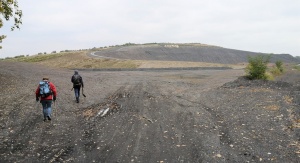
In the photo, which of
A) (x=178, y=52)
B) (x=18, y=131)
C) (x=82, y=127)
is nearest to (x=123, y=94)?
(x=82, y=127)

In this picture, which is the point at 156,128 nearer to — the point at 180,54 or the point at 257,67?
the point at 257,67

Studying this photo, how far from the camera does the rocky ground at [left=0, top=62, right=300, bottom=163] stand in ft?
33.8

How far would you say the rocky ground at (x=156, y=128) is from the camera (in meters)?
10.3

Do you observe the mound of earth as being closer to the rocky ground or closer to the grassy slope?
the grassy slope

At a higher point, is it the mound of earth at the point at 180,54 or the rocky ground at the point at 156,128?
the mound of earth at the point at 180,54

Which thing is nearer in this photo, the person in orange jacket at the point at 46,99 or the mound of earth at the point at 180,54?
the person in orange jacket at the point at 46,99

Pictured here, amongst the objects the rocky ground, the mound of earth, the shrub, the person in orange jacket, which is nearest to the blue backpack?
the person in orange jacket

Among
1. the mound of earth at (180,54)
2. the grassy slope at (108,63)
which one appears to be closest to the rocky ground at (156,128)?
the grassy slope at (108,63)

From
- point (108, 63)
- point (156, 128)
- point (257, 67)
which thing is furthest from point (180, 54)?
point (156, 128)

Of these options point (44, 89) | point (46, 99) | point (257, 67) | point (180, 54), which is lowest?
point (46, 99)

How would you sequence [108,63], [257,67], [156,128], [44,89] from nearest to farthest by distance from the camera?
[156,128] < [44,89] < [257,67] < [108,63]

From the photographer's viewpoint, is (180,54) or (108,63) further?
(180,54)

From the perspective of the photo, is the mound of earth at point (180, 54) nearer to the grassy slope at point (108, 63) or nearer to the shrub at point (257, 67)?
the grassy slope at point (108, 63)

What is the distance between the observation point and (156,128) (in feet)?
43.8
